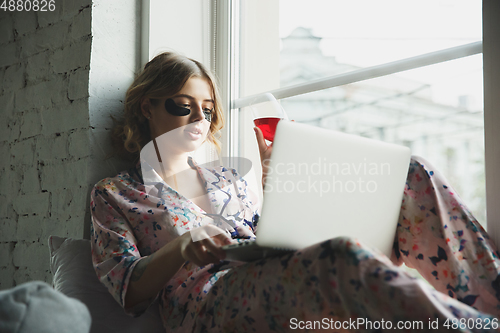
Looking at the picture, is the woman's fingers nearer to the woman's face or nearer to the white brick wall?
the woman's face

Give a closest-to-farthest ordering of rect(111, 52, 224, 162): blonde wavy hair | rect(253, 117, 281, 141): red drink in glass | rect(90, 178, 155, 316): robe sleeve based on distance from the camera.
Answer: rect(90, 178, 155, 316): robe sleeve → rect(253, 117, 281, 141): red drink in glass → rect(111, 52, 224, 162): blonde wavy hair

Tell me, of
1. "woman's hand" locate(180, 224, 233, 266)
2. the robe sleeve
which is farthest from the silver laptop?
the robe sleeve

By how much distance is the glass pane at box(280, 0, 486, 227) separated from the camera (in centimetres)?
110

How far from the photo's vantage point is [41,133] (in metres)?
1.49

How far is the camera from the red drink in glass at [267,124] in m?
1.21

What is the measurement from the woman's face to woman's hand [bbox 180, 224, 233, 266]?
1.58ft

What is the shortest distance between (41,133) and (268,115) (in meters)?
0.87

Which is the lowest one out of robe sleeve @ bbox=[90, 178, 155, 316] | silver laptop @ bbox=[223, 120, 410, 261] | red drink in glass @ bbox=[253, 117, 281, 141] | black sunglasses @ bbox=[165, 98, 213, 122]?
robe sleeve @ bbox=[90, 178, 155, 316]

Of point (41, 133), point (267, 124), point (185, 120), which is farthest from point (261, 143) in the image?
point (41, 133)

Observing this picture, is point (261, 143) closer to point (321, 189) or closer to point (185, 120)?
point (185, 120)

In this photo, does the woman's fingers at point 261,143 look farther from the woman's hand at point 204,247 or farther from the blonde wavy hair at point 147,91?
the woman's hand at point 204,247

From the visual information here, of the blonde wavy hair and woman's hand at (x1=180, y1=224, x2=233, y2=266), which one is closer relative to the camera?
woman's hand at (x1=180, y1=224, x2=233, y2=266)

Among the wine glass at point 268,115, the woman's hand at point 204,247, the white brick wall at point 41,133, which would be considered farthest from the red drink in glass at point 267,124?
the white brick wall at point 41,133

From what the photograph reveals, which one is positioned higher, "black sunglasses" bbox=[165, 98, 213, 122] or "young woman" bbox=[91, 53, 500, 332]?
"black sunglasses" bbox=[165, 98, 213, 122]
